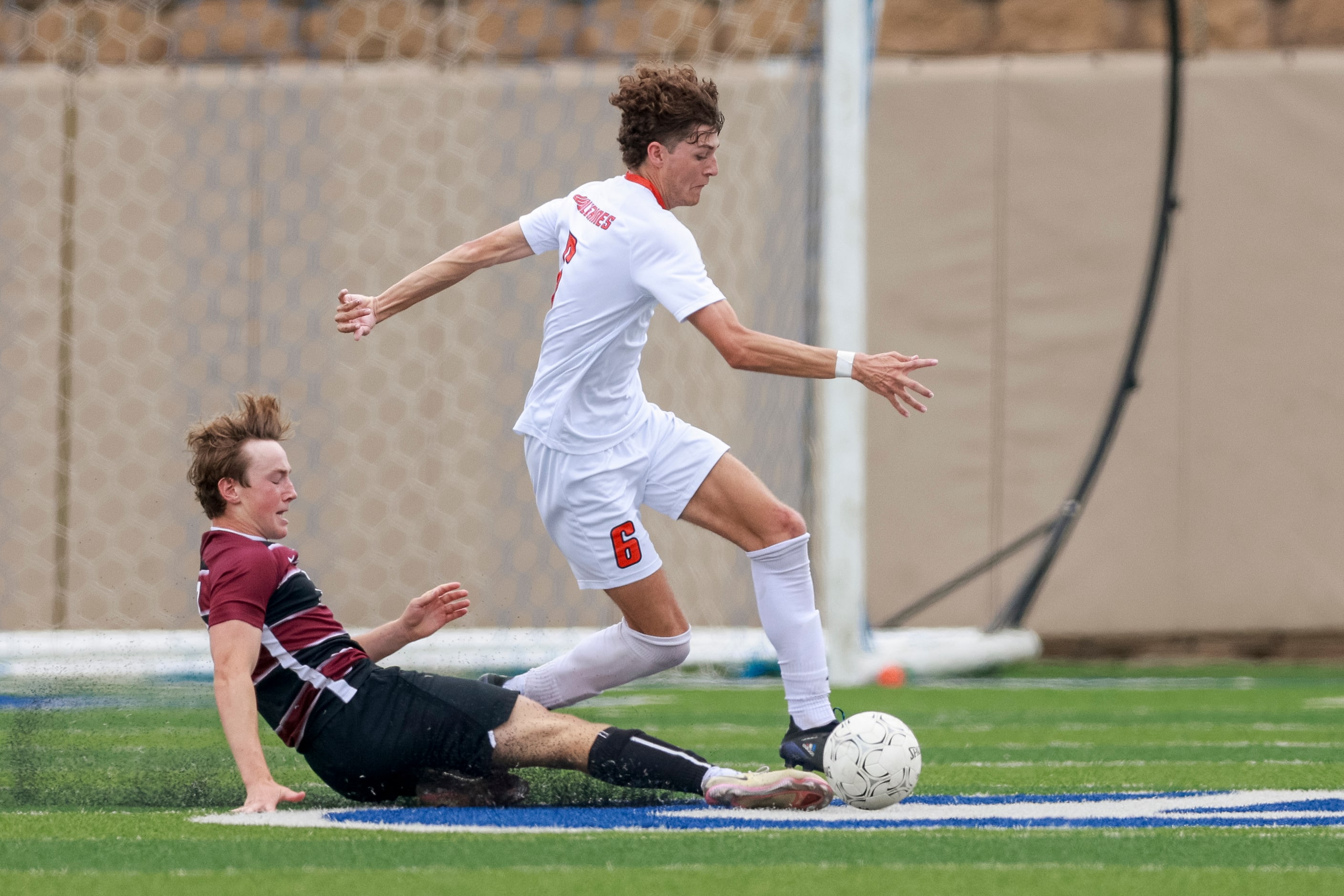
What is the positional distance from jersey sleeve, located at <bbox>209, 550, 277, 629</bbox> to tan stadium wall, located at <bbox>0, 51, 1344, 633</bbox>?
4120 millimetres

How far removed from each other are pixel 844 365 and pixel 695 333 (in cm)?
458

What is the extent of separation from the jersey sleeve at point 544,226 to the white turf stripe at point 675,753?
1215 millimetres

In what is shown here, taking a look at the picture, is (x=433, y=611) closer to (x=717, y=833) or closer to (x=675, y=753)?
(x=675, y=753)

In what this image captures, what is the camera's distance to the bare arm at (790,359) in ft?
12.3

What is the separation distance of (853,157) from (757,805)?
393cm

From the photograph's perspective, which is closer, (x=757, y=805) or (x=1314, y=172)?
(x=757, y=805)

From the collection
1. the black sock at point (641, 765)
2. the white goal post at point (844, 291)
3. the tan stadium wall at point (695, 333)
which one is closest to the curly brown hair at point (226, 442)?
the black sock at point (641, 765)

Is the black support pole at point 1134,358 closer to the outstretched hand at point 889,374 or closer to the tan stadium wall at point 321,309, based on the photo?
the tan stadium wall at point 321,309

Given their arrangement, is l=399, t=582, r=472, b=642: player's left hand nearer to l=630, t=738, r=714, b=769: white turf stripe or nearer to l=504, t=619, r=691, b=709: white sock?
l=504, t=619, r=691, b=709: white sock

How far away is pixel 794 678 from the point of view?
13.9ft

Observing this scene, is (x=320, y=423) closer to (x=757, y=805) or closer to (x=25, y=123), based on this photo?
(x=25, y=123)

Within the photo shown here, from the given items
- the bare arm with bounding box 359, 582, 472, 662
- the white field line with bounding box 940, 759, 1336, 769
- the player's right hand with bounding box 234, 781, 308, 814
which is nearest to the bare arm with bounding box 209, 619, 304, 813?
the player's right hand with bounding box 234, 781, 308, 814

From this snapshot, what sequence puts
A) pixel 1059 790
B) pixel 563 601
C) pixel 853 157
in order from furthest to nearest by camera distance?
pixel 563 601 → pixel 853 157 → pixel 1059 790

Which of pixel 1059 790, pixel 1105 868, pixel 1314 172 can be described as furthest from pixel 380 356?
pixel 1105 868
